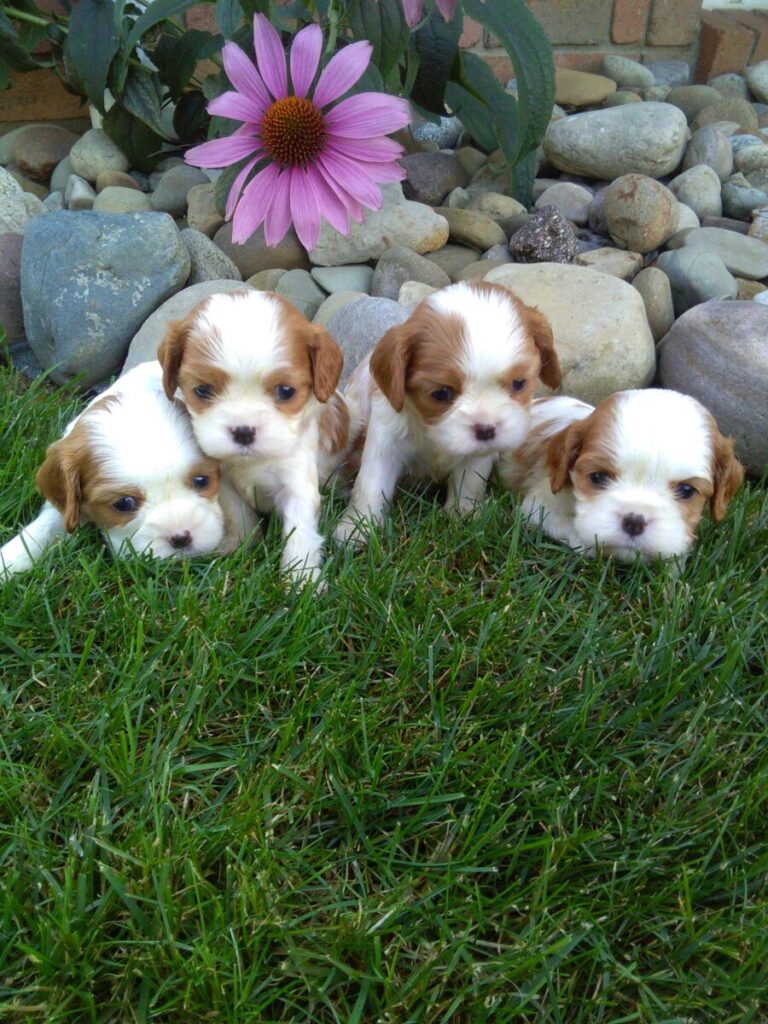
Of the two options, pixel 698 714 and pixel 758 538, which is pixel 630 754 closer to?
pixel 698 714

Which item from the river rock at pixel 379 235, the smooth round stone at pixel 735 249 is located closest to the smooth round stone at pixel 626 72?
the smooth round stone at pixel 735 249

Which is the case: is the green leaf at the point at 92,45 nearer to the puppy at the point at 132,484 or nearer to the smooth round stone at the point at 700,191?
the puppy at the point at 132,484

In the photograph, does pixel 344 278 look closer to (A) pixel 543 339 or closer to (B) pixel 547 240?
(B) pixel 547 240

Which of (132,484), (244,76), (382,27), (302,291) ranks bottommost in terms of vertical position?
(302,291)

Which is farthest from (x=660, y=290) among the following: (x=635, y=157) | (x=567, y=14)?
(x=567, y=14)

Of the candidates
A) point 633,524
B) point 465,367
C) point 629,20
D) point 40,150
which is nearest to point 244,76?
point 465,367
